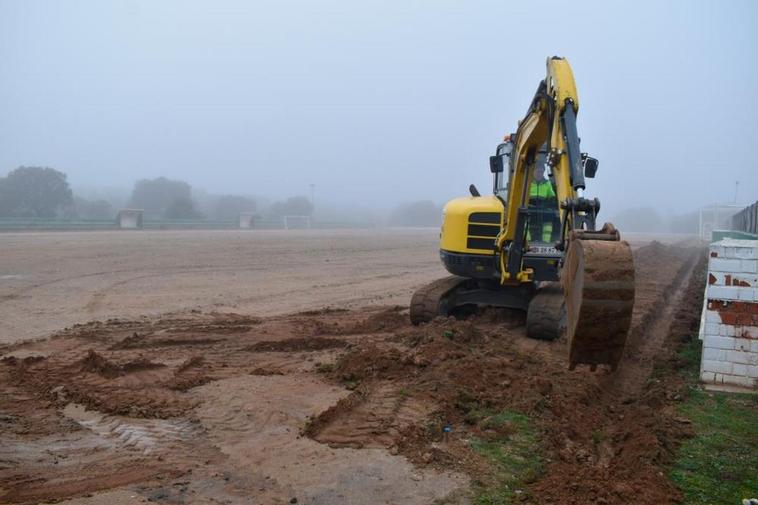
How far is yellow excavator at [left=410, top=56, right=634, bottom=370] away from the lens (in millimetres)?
4465

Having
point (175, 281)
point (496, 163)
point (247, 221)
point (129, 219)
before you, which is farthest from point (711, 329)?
point (247, 221)

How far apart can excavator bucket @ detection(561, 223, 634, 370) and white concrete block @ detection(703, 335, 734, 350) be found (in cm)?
281

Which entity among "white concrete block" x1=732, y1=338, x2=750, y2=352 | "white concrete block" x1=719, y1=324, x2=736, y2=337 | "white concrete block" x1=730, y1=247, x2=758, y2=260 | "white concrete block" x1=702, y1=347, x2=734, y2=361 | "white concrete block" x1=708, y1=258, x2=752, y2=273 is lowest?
"white concrete block" x1=702, y1=347, x2=734, y2=361

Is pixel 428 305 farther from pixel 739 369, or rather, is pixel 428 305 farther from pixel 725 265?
pixel 739 369

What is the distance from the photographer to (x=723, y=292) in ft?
22.3

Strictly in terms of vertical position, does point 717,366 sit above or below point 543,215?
below

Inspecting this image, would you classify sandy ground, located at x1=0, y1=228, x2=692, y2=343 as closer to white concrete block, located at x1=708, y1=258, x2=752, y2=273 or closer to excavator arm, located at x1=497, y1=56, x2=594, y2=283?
excavator arm, located at x1=497, y1=56, x2=594, y2=283

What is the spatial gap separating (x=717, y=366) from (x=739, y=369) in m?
0.20

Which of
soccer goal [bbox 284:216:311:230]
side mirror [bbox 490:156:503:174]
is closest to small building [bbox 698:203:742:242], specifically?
soccer goal [bbox 284:216:311:230]

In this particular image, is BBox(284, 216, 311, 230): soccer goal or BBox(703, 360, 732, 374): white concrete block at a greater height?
BBox(284, 216, 311, 230): soccer goal

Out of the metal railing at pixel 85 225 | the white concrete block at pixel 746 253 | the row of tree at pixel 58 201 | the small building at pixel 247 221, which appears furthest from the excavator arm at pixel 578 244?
the row of tree at pixel 58 201

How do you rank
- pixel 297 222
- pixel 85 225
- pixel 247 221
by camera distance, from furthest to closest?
pixel 297 222, pixel 247 221, pixel 85 225

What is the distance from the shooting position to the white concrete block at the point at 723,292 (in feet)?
22.2

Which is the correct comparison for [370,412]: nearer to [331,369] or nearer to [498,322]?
[331,369]
